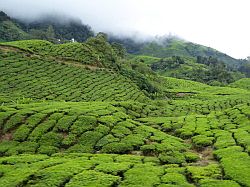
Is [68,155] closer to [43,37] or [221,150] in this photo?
[221,150]

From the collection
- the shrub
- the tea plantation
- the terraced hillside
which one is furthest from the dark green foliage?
the terraced hillside

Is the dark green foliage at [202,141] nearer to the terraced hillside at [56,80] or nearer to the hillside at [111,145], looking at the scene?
the hillside at [111,145]

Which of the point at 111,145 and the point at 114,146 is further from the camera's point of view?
the point at 111,145

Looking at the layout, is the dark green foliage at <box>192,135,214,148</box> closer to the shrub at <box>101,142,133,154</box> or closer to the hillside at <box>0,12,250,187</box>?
the hillside at <box>0,12,250,187</box>

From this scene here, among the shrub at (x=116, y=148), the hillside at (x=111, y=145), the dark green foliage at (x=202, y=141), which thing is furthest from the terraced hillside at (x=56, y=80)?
the dark green foliage at (x=202, y=141)

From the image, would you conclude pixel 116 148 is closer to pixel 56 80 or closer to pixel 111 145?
pixel 111 145

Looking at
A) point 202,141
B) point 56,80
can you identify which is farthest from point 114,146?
point 56,80

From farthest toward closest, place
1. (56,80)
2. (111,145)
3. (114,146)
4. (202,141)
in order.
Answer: (56,80) < (202,141) < (111,145) < (114,146)

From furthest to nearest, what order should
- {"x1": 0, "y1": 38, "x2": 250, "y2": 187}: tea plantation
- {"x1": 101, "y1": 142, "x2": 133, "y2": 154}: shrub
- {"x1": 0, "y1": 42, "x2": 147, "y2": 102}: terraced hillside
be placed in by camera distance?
{"x1": 0, "y1": 42, "x2": 147, "y2": 102}: terraced hillside
{"x1": 101, "y1": 142, "x2": 133, "y2": 154}: shrub
{"x1": 0, "y1": 38, "x2": 250, "y2": 187}: tea plantation

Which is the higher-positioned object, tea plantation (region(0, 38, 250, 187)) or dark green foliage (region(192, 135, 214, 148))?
dark green foliage (region(192, 135, 214, 148))

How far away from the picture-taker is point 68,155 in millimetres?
31250

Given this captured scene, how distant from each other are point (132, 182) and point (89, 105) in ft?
76.0

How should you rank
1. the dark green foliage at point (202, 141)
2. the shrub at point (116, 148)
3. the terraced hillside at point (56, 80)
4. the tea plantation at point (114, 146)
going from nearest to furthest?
1. the tea plantation at point (114, 146)
2. the shrub at point (116, 148)
3. the dark green foliage at point (202, 141)
4. the terraced hillside at point (56, 80)

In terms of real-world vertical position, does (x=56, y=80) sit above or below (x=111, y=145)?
below
